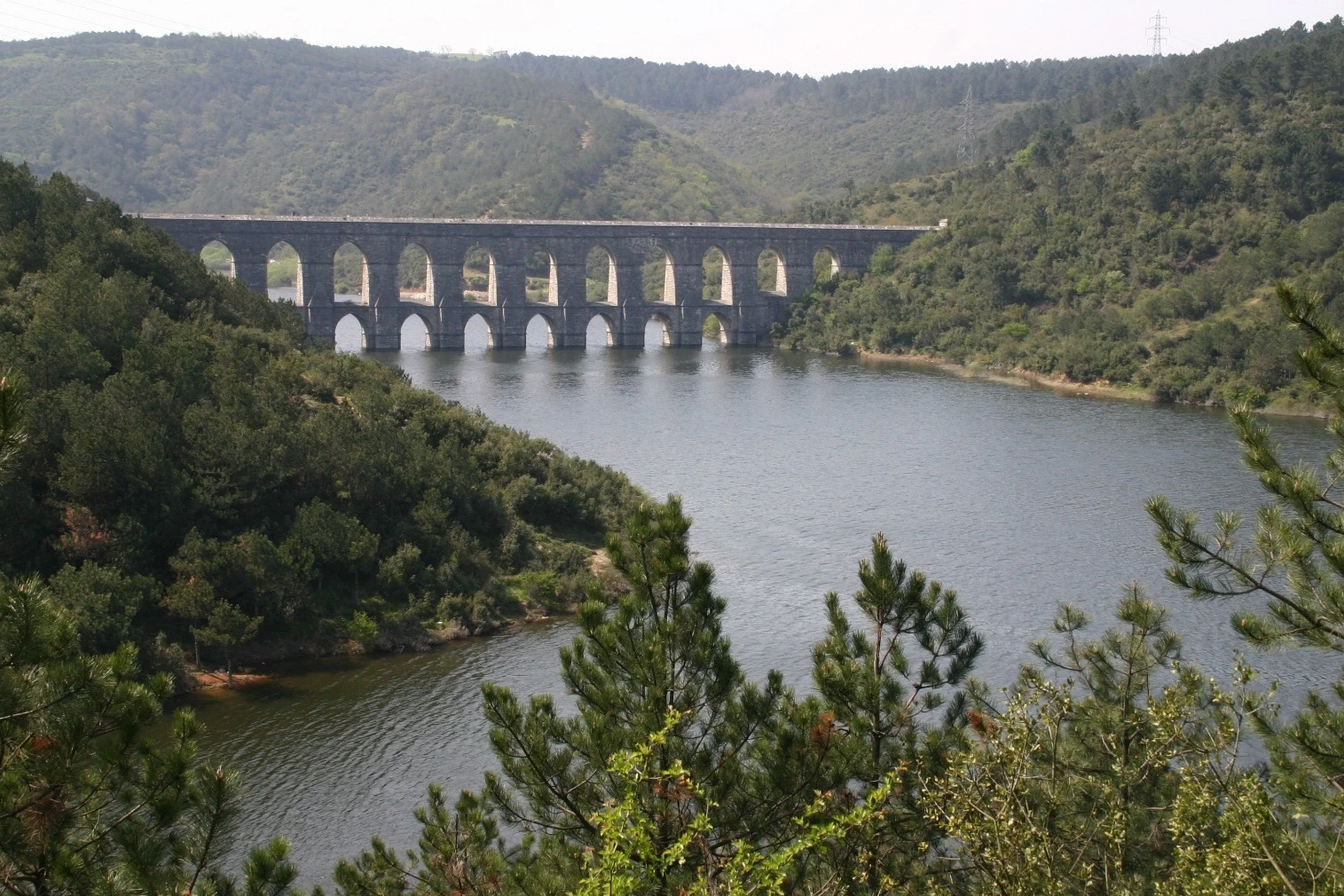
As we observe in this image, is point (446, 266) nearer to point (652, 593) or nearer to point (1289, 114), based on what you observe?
point (1289, 114)

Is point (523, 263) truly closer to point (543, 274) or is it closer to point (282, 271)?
point (543, 274)

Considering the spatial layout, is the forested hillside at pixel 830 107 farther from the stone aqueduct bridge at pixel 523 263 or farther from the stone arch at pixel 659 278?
the stone aqueduct bridge at pixel 523 263

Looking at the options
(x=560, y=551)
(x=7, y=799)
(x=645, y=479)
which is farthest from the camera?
(x=645, y=479)

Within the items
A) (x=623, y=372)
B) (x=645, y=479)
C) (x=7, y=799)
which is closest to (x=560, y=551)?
(x=645, y=479)

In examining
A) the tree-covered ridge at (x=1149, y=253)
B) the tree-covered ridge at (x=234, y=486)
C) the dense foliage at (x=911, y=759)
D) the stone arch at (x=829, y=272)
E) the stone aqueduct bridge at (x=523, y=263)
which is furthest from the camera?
the stone arch at (x=829, y=272)

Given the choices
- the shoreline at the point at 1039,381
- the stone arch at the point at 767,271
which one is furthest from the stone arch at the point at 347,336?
the shoreline at the point at 1039,381

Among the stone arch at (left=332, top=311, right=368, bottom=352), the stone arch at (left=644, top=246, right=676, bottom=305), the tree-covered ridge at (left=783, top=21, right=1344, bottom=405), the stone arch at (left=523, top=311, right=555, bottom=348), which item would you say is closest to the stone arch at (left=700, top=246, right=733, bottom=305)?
the stone arch at (left=644, top=246, right=676, bottom=305)

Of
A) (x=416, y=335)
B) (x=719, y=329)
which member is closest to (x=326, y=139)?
(x=416, y=335)
